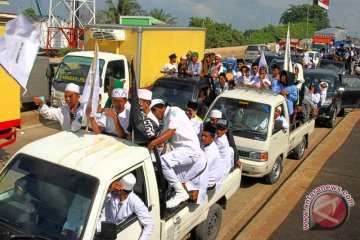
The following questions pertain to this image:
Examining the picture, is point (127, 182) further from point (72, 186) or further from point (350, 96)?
point (350, 96)

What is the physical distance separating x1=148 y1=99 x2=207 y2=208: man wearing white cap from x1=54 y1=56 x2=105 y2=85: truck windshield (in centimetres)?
668

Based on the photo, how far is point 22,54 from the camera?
436 cm

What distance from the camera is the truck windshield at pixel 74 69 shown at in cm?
1184

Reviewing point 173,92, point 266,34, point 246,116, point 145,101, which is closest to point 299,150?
point 246,116

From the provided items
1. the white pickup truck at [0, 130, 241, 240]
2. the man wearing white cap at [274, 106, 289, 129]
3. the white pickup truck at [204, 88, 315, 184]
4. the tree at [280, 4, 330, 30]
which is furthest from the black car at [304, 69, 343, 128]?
the tree at [280, 4, 330, 30]

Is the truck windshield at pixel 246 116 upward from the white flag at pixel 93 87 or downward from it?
downward

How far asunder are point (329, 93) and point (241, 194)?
7677 millimetres

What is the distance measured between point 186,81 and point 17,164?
7023mm

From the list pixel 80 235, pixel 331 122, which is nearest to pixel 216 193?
pixel 80 235

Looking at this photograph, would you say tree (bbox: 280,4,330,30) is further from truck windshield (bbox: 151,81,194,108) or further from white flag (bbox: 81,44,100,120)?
white flag (bbox: 81,44,100,120)

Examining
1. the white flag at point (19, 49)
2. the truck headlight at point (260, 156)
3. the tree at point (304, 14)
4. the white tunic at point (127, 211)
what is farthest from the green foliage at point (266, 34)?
the tree at point (304, 14)

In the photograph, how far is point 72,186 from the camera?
393cm

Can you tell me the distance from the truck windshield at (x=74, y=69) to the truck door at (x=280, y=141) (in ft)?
16.7

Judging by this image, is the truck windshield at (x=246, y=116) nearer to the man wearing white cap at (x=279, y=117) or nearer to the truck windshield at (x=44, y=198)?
the man wearing white cap at (x=279, y=117)
